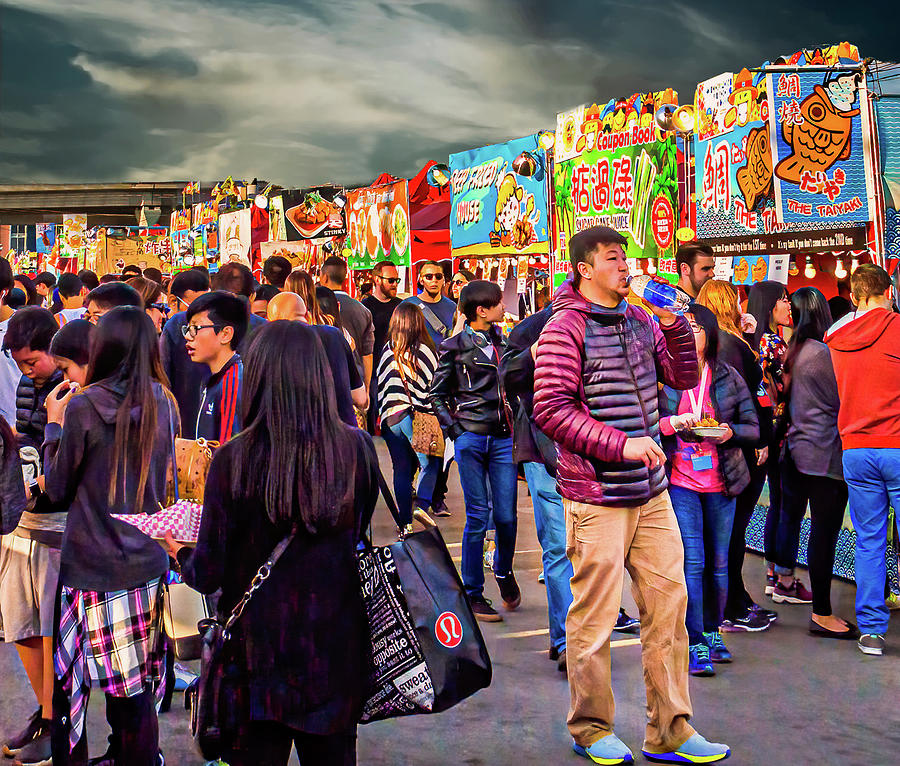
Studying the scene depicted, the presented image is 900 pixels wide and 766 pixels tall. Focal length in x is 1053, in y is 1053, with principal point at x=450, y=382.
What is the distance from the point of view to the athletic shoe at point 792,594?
271 inches

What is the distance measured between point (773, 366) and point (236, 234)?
21.5 meters

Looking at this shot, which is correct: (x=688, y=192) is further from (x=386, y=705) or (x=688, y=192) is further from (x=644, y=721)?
(x=386, y=705)

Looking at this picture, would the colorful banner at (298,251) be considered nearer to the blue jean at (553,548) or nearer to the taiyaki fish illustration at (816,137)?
the taiyaki fish illustration at (816,137)

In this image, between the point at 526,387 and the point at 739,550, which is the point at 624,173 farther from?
the point at 526,387

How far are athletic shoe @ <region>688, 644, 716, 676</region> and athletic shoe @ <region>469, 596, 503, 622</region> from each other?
1392mm

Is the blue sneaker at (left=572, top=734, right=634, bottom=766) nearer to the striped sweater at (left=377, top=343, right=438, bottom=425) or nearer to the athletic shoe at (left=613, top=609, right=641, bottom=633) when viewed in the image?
Result: the athletic shoe at (left=613, top=609, right=641, bottom=633)

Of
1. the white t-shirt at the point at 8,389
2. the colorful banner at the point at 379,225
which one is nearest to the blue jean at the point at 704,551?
the white t-shirt at the point at 8,389

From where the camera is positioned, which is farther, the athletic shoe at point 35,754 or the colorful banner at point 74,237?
the colorful banner at point 74,237

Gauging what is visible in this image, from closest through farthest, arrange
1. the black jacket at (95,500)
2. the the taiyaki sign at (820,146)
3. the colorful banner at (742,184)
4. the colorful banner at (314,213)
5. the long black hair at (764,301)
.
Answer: the black jacket at (95,500), the long black hair at (764,301), the the taiyaki sign at (820,146), the colorful banner at (742,184), the colorful banner at (314,213)

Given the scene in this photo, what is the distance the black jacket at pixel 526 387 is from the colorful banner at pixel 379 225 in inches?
452

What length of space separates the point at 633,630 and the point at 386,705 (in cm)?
363

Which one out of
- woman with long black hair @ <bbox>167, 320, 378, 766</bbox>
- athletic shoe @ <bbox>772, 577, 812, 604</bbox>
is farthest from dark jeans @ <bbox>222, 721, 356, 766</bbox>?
athletic shoe @ <bbox>772, 577, 812, 604</bbox>

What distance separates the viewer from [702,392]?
18.6 feet

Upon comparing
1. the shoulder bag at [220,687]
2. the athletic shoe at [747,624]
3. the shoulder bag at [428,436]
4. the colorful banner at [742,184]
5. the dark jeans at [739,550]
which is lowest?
the athletic shoe at [747,624]
